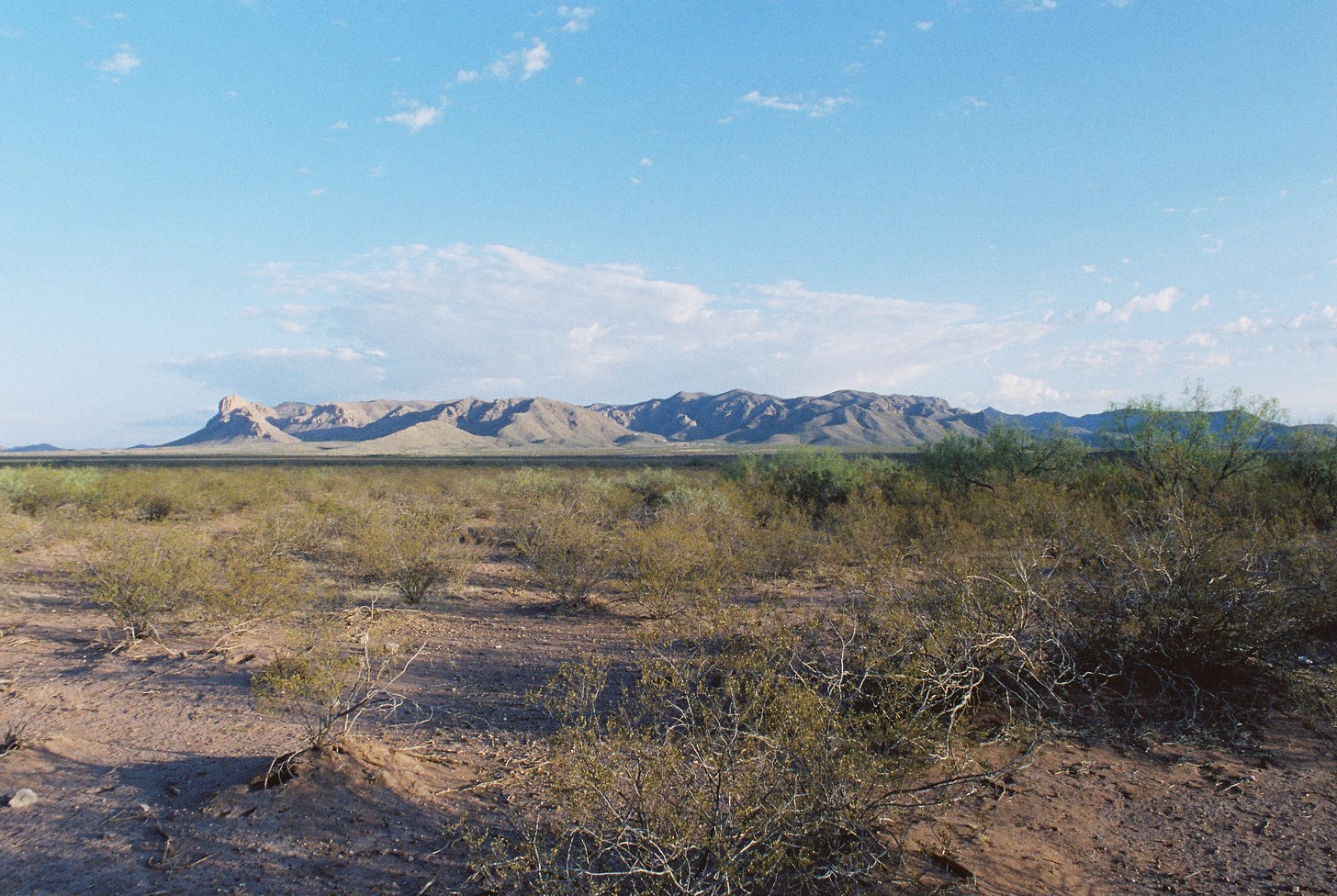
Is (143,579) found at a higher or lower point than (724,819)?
higher

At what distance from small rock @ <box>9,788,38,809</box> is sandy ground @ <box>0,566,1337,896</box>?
0.13 feet

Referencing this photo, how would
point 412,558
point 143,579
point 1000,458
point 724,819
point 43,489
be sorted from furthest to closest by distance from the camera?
1. point 1000,458
2. point 43,489
3. point 412,558
4. point 143,579
5. point 724,819

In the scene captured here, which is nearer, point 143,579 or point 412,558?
point 143,579

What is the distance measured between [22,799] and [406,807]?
276 cm

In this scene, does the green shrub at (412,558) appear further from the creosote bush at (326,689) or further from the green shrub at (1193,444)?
the green shrub at (1193,444)

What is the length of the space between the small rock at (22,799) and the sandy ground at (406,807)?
4 cm

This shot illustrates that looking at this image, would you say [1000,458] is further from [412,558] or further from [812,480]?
[412,558]

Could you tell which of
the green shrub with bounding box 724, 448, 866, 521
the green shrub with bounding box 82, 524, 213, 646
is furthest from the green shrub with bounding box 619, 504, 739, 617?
the green shrub with bounding box 724, 448, 866, 521

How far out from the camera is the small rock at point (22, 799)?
4797 mm

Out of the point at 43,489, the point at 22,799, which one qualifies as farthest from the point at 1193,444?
the point at 43,489

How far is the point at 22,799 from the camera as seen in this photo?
484 centimetres

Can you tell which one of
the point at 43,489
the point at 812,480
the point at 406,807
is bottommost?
the point at 406,807

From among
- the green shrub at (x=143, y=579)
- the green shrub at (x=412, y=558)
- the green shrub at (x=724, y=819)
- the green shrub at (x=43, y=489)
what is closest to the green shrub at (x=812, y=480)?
the green shrub at (x=412, y=558)

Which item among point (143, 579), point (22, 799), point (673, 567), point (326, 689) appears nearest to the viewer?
point (22, 799)
